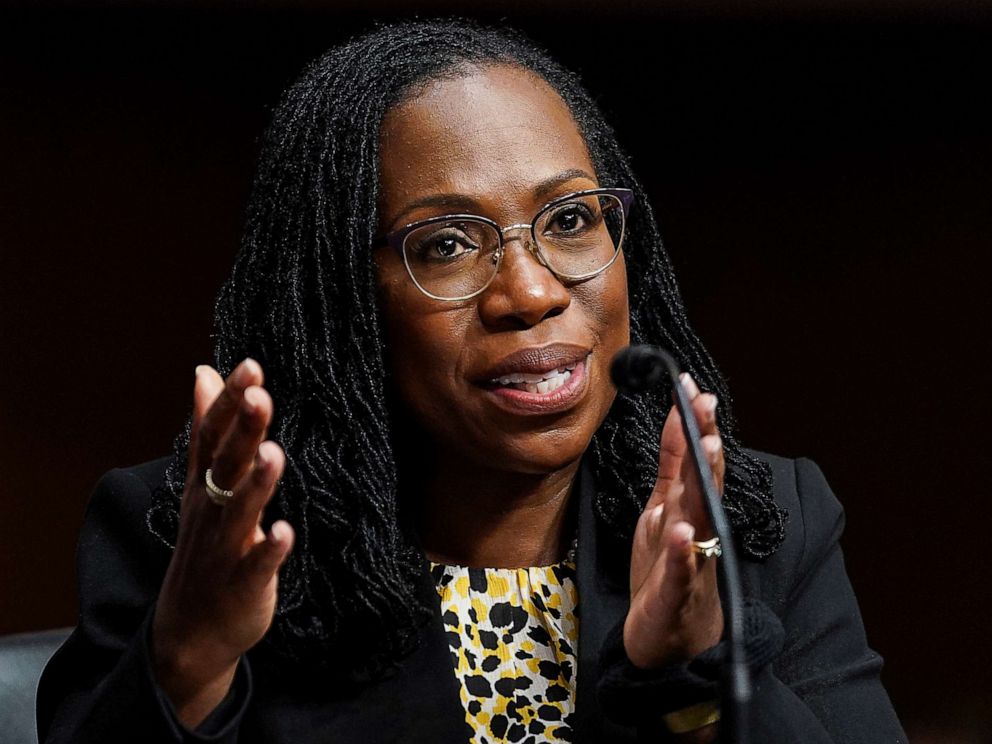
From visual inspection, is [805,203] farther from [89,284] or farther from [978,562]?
[89,284]

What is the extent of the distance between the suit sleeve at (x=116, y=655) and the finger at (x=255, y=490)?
196 millimetres

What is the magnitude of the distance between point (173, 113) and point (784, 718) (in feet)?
5.48

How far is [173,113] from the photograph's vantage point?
2.61 m

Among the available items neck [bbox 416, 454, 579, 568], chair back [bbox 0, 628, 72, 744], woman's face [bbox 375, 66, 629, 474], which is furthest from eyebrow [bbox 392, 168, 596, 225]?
chair back [bbox 0, 628, 72, 744]

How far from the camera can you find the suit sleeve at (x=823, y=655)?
150 cm

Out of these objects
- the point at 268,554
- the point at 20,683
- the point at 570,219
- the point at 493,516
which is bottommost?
the point at 20,683

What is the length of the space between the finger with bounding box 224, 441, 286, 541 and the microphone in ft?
0.88

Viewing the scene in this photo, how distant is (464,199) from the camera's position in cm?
149

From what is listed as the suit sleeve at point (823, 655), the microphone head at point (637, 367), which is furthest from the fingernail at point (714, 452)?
the suit sleeve at point (823, 655)

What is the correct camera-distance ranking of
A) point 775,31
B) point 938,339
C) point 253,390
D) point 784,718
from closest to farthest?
point 253,390 < point 784,718 < point 775,31 < point 938,339

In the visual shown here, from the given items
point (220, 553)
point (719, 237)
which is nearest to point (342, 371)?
point (220, 553)

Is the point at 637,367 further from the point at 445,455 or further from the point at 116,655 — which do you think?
the point at 116,655

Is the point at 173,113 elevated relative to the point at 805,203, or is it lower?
elevated

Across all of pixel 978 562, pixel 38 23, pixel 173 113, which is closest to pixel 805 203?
pixel 978 562
